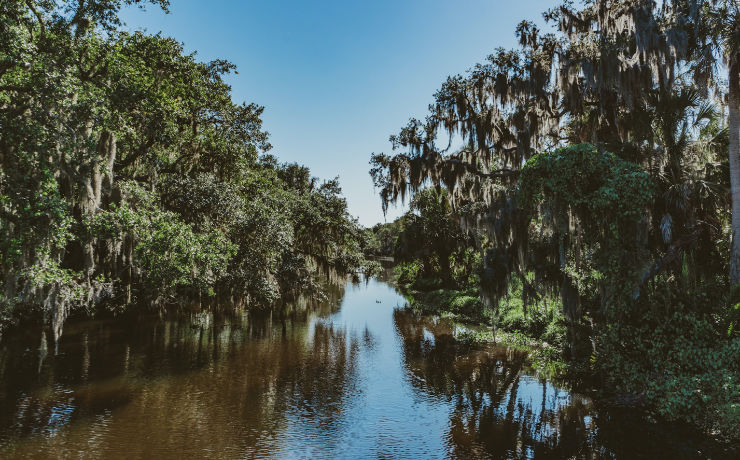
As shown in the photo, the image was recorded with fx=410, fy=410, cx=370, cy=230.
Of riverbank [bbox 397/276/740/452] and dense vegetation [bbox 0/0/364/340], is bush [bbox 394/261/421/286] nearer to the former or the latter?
riverbank [bbox 397/276/740/452]

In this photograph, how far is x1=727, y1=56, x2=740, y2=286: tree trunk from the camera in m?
11.4

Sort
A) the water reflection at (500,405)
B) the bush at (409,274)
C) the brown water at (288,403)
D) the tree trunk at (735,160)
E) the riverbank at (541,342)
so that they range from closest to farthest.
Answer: the brown water at (288,403) < the water reflection at (500,405) < the riverbank at (541,342) < the tree trunk at (735,160) < the bush at (409,274)

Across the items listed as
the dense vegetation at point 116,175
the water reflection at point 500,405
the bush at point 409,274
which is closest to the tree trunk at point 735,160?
the water reflection at point 500,405

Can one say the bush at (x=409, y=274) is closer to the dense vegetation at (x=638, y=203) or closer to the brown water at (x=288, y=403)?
the brown water at (x=288, y=403)

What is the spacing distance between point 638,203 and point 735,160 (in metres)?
2.85

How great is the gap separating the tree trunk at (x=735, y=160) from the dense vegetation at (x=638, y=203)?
3 centimetres

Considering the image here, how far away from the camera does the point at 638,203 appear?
12039 millimetres

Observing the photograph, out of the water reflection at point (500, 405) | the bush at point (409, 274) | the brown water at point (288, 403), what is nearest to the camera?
the brown water at point (288, 403)

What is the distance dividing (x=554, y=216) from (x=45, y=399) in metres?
17.8

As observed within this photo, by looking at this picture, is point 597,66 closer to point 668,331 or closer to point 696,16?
point 696,16

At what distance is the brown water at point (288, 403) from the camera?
1090 cm

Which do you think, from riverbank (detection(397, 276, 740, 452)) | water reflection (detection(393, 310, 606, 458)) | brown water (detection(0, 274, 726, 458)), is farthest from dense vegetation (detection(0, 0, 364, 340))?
riverbank (detection(397, 276, 740, 452))

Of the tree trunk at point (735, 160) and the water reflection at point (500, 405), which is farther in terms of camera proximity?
the tree trunk at point (735, 160)

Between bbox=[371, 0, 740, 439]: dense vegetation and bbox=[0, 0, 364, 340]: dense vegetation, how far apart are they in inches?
507
